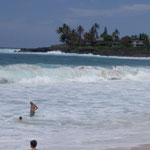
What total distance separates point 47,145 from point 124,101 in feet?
27.4

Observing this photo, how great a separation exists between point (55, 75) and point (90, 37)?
117 metres

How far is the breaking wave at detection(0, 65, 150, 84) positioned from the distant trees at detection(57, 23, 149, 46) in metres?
104

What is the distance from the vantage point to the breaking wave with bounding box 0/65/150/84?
26.4 meters

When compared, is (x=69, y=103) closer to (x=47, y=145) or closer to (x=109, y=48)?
(x=47, y=145)

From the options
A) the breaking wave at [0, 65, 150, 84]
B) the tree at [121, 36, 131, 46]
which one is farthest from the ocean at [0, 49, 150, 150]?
the tree at [121, 36, 131, 46]

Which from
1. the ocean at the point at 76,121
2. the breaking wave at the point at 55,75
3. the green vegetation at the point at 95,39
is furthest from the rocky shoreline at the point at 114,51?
the ocean at the point at 76,121

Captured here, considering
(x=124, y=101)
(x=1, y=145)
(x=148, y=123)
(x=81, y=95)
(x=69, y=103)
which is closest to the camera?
(x=1, y=145)

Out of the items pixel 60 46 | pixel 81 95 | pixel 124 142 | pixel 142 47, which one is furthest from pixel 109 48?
pixel 124 142

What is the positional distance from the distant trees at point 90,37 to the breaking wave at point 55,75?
10395cm

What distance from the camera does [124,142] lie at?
9.58 m

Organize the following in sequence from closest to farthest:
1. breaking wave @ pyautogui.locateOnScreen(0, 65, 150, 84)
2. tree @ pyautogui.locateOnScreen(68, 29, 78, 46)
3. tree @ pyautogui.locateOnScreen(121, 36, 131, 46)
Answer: breaking wave @ pyautogui.locateOnScreen(0, 65, 150, 84)
tree @ pyautogui.locateOnScreen(68, 29, 78, 46)
tree @ pyautogui.locateOnScreen(121, 36, 131, 46)

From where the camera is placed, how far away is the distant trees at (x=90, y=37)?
13906cm

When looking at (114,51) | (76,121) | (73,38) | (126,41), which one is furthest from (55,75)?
(126,41)

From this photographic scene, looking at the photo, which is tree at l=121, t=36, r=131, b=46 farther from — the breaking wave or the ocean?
the ocean
